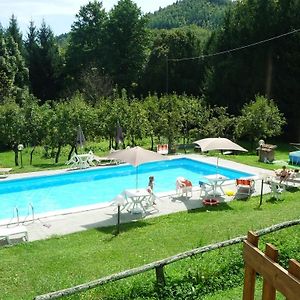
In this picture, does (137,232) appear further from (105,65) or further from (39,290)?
(105,65)

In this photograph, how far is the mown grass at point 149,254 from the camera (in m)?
5.64

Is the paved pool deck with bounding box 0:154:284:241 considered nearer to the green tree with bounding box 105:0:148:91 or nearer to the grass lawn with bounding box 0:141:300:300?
the grass lawn with bounding box 0:141:300:300

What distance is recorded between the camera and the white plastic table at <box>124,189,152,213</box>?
1206 cm

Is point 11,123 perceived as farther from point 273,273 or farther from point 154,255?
point 273,273

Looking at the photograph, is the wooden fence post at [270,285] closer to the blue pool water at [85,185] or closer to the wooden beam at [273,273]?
the wooden beam at [273,273]

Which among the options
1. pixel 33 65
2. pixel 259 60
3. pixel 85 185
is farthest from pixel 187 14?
pixel 85 185

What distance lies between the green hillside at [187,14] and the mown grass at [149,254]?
8885 centimetres

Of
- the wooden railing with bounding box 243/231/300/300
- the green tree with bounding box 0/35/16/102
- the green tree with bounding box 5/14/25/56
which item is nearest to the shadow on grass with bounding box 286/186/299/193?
the wooden railing with bounding box 243/231/300/300

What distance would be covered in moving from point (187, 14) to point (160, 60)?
229 feet

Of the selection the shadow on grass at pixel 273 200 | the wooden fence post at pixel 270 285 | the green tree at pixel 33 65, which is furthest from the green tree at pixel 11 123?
the green tree at pixel 33 65

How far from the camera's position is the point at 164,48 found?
40.6 meters

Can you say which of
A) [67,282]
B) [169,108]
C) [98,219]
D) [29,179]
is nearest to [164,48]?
[169,108]

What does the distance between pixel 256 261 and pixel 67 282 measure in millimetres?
3959

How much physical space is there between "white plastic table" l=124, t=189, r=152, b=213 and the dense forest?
10244 mm
